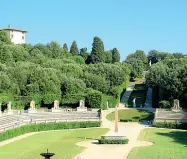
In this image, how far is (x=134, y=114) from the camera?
253ft

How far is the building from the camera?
511 feet

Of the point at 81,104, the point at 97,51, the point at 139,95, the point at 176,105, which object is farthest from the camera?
the point at 97,51

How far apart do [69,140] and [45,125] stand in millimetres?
13366

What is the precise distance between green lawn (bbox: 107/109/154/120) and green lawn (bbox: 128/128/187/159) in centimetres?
1526

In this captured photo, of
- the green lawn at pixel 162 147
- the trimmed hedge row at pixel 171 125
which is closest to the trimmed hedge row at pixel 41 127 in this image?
the trimmed hedge row at pixel 171 125

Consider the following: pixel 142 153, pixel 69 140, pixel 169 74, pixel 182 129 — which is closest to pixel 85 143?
pixel 69 140

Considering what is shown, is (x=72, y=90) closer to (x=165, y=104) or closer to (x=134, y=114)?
(x=134, y=114)

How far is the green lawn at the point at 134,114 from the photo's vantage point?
247 ft

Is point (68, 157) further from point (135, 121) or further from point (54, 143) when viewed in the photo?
point (135, 121)

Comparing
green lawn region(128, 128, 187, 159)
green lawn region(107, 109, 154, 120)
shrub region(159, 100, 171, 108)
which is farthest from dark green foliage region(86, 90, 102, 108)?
green lawn region(128, 128, 187, 159)

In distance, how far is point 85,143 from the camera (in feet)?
153

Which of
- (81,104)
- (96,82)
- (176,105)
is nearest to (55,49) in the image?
(96,82)

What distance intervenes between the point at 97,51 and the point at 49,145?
84.0 m

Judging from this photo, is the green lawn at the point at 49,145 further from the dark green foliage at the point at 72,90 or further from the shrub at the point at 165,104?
the shrub at the point at 165,104
